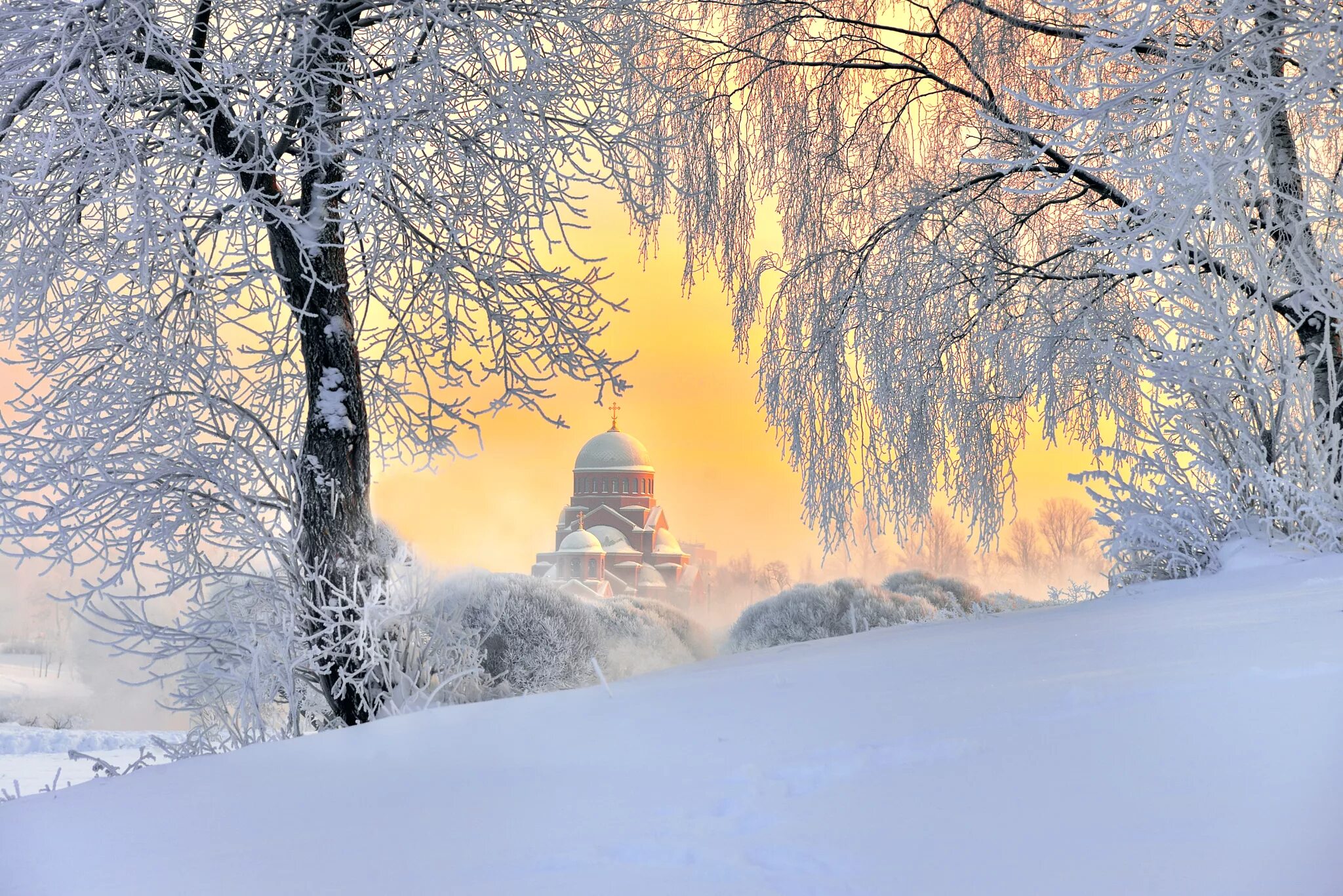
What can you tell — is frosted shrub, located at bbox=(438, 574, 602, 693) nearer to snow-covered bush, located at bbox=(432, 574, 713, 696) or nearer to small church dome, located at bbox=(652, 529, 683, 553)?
snow-covered bush, located at bbox=(432, 574, 713, 696)

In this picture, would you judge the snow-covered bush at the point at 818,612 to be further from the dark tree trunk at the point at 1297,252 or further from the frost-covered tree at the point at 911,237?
the dark tree trunk at the point at 1297,252

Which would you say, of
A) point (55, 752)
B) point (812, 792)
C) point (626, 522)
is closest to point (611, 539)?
point (626, 522)

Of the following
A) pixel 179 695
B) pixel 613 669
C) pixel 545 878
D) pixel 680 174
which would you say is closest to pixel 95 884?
pixel 545 878

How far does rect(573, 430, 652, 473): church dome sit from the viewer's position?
1636 inches

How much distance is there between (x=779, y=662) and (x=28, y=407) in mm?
4019

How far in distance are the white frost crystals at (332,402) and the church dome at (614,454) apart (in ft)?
119

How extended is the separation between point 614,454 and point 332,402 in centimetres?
3699

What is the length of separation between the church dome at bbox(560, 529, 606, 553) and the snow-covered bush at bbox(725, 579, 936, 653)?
23102mm

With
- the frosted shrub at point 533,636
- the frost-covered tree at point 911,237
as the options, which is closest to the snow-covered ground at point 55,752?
the frosted shrub at point 533,636

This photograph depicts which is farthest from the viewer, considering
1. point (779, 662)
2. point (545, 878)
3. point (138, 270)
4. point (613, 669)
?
point (613, 669)

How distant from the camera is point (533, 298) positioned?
5211 millimetres

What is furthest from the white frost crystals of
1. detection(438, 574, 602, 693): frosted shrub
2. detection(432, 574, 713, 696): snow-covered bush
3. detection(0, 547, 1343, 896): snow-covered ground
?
detection(438, 574, 602, 693): frosted shrub

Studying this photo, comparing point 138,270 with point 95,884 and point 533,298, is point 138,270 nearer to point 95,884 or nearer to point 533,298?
point 533,298

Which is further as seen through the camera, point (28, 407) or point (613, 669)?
point (613, 669)
